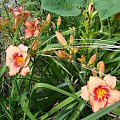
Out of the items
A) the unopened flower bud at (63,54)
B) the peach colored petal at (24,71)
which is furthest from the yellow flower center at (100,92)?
the peach colored petal at (24,71)

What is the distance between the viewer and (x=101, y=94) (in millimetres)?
1266

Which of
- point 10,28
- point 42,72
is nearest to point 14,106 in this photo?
point 42,72

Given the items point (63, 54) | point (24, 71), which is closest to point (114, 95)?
point (63, 54)

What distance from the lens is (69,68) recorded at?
5.20 feet

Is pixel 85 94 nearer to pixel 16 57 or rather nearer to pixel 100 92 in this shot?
pixel 100 92

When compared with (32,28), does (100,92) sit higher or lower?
lower

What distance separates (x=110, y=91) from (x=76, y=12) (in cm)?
59

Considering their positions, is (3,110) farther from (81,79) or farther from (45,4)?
(45,4)

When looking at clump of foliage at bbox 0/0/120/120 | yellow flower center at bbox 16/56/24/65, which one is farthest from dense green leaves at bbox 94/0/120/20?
yellow flower center at bbox 16/56/24/65

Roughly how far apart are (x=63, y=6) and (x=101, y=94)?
649 millimetres

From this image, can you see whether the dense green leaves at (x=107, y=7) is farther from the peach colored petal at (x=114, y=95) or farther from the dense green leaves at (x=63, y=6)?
the peach colored petal at (x=114, y=95)

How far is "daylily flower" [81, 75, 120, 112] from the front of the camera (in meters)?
1.21

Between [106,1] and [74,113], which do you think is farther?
[106,1]

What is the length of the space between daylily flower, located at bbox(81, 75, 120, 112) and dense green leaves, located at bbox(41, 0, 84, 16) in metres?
0.50
